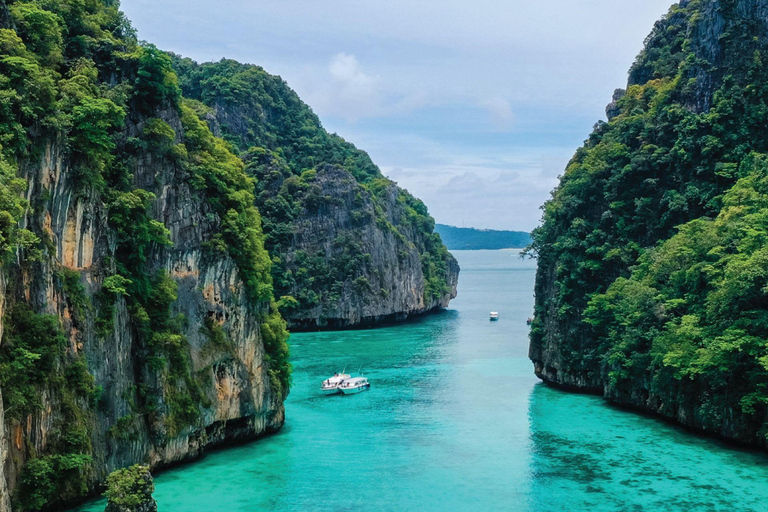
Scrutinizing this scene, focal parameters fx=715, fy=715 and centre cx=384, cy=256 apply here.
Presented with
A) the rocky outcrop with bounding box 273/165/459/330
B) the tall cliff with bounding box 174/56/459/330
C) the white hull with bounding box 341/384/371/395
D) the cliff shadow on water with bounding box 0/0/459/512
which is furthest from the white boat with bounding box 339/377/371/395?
the rocky outcrop with bounding box 273/165/459/330

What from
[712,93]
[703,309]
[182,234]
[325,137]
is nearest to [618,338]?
[703,309]

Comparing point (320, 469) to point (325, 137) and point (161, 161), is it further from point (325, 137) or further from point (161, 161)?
point (325, 137)

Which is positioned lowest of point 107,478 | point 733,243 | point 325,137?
point 107,478

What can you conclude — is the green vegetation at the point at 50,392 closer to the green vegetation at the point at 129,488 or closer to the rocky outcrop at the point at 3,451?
the rocky outcrop at the point at 3,451

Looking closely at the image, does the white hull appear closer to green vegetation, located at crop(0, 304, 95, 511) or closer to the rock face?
the rock face

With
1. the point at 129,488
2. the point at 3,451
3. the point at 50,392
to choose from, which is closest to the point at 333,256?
the point at 129,488

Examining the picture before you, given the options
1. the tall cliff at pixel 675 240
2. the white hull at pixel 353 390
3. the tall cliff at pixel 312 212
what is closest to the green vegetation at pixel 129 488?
the tall cliff at pixel 675 240
